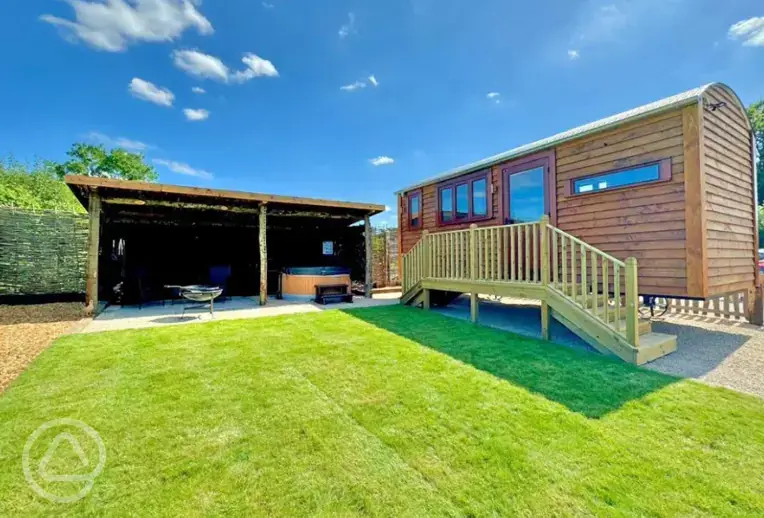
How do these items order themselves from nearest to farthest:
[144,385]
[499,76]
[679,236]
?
[144,385], [679,236], [499,76]

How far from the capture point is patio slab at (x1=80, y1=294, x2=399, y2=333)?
564 cm

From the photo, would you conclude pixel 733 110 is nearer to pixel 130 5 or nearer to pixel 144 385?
pixel 144 385

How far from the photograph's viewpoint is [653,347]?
12.5 ft

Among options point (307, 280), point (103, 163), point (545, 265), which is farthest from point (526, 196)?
point (103, 163)

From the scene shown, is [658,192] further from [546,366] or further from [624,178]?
[546,366]

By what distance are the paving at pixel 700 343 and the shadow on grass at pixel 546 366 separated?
0.45 m

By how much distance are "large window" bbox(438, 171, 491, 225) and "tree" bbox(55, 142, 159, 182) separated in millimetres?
28680

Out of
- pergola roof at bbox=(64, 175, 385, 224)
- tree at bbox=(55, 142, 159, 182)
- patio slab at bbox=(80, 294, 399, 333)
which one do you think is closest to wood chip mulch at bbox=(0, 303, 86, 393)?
patio slab at bbox=(80, 294, 399, 333)

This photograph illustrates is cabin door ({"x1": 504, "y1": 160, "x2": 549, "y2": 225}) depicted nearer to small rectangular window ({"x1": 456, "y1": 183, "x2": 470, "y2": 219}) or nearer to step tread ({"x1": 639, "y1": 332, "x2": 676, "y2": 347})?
small rectangular window ({"x1": 456, "y1": 183, "x2": 470, "y2": 219})

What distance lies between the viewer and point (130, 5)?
22.9ft

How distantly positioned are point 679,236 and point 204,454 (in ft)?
18.6

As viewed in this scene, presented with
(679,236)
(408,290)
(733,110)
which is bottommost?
(408,290)

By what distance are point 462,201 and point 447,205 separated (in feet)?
1.66

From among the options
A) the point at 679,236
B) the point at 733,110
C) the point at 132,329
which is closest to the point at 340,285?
the point at 132,329
